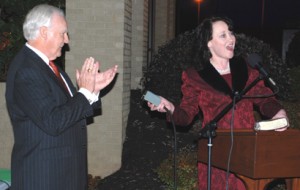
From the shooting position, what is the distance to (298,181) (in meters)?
3.13

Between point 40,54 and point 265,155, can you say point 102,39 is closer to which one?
point 40,54

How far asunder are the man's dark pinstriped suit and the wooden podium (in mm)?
1031

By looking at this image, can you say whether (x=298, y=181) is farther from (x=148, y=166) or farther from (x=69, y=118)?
(x=148, y=166)

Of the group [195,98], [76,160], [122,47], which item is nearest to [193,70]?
[195,98]

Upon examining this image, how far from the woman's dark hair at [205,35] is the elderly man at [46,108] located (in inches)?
41.8

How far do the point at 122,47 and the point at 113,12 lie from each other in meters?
0.55

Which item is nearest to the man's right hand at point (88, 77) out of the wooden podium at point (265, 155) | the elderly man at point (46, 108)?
the elderly man at point (46, 108)

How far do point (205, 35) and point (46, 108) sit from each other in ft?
5.52

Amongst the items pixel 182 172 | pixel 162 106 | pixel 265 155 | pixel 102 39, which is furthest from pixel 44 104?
pixel 102 39

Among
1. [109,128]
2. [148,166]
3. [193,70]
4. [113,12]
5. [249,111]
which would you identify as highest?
[113,12]

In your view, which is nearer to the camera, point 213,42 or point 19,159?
point 19,159

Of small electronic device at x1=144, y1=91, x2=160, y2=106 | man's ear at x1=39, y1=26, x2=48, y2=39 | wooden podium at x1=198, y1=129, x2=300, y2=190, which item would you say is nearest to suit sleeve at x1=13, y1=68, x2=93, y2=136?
man's ear at x1=39, y1=26, x2=48, y2=39

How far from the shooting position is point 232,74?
385cm

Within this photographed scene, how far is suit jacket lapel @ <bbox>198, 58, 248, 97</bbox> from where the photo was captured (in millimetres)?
3775
